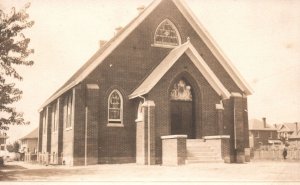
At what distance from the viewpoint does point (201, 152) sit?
835 inches

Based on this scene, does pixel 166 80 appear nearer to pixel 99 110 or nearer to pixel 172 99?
pixel 172 99

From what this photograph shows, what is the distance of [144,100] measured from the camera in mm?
21656

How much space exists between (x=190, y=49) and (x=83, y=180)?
11293 mm

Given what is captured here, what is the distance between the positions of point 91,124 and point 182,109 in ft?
Result: 17.5

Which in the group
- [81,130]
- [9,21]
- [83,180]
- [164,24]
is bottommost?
[83,180]

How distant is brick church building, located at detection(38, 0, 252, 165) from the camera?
21484 millimetres

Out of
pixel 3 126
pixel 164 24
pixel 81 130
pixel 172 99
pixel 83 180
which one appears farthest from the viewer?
pixel 164 24

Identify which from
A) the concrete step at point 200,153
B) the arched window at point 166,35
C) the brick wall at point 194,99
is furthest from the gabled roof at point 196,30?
the concrete step at point 200,153

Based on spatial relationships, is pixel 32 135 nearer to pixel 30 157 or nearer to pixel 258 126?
pixel 30 157

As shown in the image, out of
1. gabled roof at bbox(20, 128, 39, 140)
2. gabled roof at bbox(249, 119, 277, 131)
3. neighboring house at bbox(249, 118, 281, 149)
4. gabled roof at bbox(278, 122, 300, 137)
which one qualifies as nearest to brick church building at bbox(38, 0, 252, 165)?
gabled roof at bbox(20, 128, 39, 140)

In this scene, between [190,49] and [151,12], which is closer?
[190,49]

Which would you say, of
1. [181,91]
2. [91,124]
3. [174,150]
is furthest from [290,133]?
[91,124]

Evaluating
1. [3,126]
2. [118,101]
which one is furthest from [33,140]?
[3,126]

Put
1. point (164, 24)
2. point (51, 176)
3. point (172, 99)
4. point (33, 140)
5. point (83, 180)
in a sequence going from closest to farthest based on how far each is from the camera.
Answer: point (83, 180) < point (51, 176) < point (172, 99) < point (164, 24) < point (33, 140)
